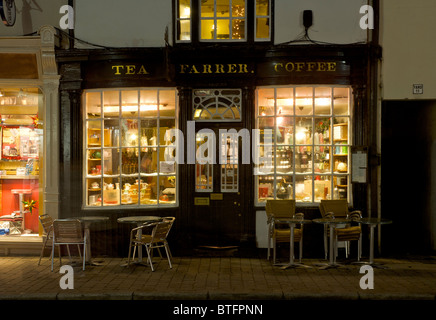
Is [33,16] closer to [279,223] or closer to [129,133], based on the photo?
[129,133]

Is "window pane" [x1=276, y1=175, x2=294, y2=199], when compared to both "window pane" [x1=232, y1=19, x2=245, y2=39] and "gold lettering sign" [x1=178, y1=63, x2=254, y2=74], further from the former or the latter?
"window pane" [x1=232, y1=19, x2=245, y2=39]

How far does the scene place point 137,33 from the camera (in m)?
10.3

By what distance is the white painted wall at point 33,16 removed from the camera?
10.5 meters

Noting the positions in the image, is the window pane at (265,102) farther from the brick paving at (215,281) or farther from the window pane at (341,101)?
the brick paving at (215,281)

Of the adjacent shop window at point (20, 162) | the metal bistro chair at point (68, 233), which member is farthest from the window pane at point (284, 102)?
the adjacent shop window at point (20, 162)

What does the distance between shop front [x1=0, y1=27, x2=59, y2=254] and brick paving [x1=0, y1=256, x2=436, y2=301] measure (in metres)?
1.25

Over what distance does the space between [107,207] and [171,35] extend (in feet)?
12.7

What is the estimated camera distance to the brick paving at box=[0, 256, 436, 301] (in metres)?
7.24

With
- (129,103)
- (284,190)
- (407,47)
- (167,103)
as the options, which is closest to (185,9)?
(167,103)

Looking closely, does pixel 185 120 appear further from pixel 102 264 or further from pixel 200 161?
pixel 102 264

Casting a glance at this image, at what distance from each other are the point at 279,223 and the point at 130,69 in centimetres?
444

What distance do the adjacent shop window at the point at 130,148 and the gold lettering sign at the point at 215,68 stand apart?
568 millimetres

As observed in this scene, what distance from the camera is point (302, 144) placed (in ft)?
34.1

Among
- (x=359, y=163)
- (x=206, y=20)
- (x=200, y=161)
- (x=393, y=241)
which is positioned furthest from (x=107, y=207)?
(x=393, y=241)
